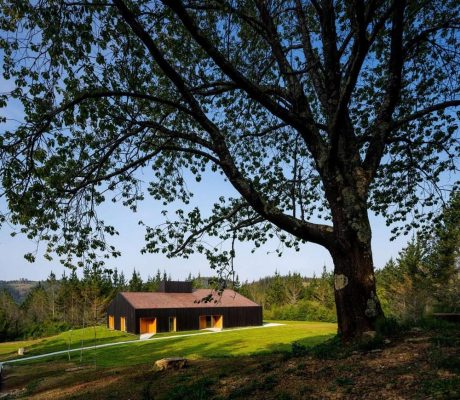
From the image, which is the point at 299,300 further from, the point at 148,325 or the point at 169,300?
the point at 148,325

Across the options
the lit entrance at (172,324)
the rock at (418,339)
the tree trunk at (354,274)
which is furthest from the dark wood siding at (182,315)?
the rock at (418,339)

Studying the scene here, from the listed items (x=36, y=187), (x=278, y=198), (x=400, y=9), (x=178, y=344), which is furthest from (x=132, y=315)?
(x=400, y=9)

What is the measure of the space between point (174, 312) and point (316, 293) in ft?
110

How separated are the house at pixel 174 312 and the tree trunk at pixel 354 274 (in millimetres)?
38379

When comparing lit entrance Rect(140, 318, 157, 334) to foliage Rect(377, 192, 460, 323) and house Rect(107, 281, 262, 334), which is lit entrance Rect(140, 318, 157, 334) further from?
foliage Rect(377, 192, 460, 323)

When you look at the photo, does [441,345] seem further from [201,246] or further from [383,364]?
[201,246]

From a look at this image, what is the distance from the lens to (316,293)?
70000 mm

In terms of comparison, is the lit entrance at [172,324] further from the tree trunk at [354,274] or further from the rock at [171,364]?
the tree trunk at [354,274]

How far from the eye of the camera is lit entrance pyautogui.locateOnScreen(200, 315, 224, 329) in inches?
1961

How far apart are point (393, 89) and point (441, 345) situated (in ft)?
15.7

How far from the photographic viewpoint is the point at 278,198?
10.9 m

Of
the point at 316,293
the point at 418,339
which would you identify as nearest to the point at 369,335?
the point at 418,339

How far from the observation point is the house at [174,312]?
44969mm

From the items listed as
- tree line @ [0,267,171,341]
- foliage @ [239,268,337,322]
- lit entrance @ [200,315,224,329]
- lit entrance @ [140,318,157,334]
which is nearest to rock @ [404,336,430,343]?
tree line @ [0,267,171,341]
